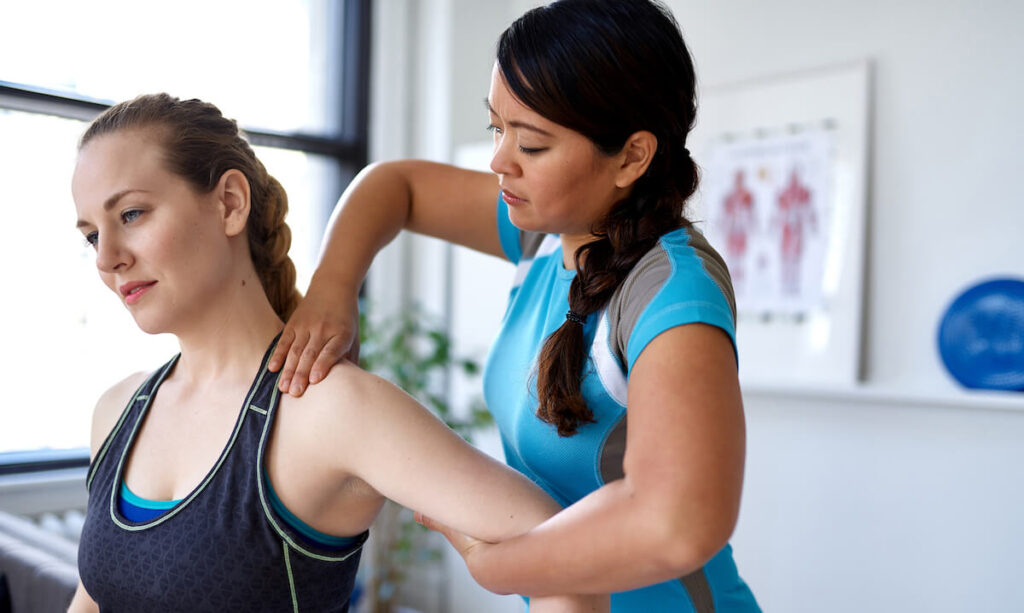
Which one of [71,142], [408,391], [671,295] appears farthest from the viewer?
[408,391]

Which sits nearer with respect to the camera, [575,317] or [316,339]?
[575,317]

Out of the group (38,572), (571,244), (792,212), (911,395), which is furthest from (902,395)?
(38,572)

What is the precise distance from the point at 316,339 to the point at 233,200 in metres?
0.25

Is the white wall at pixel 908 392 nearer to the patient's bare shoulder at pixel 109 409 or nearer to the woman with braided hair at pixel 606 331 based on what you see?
the woman with braided hair at pixel 606 331

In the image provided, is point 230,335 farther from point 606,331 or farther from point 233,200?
point 606,331

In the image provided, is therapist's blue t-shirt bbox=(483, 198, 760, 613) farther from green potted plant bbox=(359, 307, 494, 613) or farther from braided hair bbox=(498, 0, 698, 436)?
green potted plant bbox=(359, 307, 494, 613)

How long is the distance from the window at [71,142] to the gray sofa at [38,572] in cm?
86

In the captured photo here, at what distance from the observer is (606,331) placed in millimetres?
1007

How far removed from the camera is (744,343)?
3.00 metres

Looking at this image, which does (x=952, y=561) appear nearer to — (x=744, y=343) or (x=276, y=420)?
(x=744, y=343)

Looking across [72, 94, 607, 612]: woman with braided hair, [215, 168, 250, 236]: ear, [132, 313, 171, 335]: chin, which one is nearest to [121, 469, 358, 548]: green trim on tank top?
[72, 94, 607, 612]: woman with braided hair

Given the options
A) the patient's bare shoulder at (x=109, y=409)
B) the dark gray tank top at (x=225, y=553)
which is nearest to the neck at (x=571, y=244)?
the dark gray tank top at (x=225, y=553)

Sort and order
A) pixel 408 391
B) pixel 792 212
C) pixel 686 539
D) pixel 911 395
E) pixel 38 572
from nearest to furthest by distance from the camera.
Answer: pixel 686 539 < pixel 38 572 < pixel 911 395 < pixel 792 212 < pixel 408 391

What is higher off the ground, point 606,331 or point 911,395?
point 606,331
